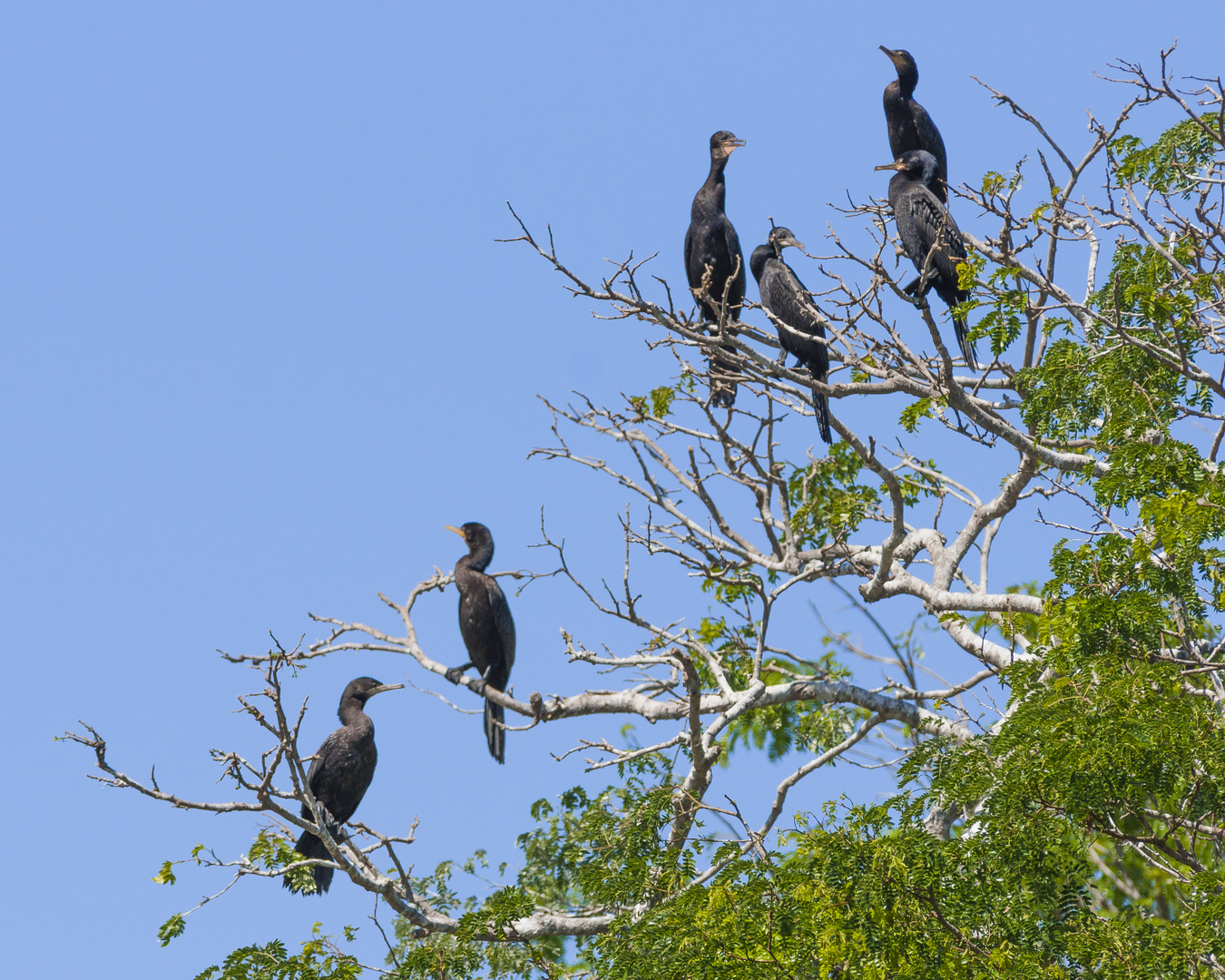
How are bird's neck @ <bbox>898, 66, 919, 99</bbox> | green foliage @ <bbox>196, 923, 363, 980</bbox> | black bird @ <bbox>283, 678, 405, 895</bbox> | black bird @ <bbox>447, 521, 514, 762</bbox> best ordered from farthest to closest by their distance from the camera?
bird's neck @ <bbox>898, 66, 919, 99</bbox>
black bird @ <bbox>447, 521, 514, 762</bbox>
black bird @ <bbox>283, 678, 405, 895</bbox>
green foliage @ <bbox>196, 923, 363, 980</bbox>

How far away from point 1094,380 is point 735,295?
3.32m

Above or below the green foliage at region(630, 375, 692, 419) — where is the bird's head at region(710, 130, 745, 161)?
above

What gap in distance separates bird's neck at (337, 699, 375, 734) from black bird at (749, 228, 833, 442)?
11.5 ft

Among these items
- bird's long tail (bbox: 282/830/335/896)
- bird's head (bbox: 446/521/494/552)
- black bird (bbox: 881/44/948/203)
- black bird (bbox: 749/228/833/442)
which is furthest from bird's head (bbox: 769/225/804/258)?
bird's long tail (bbox: 282/830/335/896)

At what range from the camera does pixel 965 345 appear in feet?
22.1

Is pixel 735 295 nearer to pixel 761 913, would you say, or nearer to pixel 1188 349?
pixel 1188 349

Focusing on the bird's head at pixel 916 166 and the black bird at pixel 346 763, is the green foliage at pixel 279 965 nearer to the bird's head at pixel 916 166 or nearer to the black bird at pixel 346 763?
the black bird at pixel 346 763

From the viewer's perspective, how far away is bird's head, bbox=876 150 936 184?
757 centimetres

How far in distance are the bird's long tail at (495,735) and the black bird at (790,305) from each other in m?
2.76

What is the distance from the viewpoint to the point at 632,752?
668 cm

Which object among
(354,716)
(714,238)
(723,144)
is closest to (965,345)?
(714,238)

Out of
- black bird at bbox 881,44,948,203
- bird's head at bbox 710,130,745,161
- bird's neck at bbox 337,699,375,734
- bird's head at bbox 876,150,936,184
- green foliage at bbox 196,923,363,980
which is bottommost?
green foliage at bbox 196,923,363,980

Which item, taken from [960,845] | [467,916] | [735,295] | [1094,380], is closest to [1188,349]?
[1094,380]

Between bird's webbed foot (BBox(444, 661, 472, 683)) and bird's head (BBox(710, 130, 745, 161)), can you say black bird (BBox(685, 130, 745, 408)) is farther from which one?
bird's webbed foot (BBox(444, 661, 472, 683))
